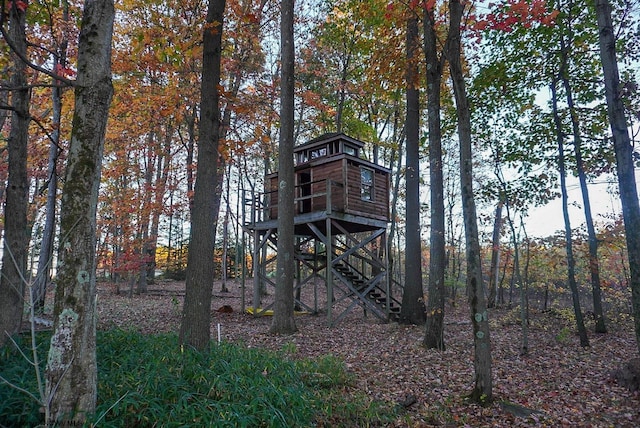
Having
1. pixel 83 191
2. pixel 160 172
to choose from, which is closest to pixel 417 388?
pixel 83 191

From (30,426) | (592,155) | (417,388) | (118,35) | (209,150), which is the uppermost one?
(118,35)

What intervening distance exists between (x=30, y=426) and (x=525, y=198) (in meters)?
12.6

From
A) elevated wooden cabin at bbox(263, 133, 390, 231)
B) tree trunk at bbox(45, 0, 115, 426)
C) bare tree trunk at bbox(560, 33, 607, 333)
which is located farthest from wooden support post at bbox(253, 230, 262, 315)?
bare tree trunk at bbox(560, 33, 607, 333)

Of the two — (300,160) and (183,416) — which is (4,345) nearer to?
(183,416)

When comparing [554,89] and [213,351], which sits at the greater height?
[554,89]

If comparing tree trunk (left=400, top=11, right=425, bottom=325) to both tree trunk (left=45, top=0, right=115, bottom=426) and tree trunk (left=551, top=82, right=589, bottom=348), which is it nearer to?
tree trunk (left=551, top=82, right=589, bottom=348)

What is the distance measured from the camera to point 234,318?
13.5 meters

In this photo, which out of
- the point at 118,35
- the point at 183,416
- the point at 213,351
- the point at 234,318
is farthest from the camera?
the point at 118,35

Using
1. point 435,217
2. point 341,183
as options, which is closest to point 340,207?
point 341,183

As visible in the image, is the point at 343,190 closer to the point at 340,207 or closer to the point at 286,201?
the point at 340,207

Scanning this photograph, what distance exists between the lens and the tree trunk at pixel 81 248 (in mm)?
3311

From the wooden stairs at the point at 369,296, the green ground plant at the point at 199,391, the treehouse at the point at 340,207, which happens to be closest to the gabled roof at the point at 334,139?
the treehouse at the point at 340,207

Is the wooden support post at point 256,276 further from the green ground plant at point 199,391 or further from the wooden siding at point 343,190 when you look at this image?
the green ground plant at point 199,391

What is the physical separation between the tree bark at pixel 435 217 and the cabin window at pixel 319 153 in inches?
261
